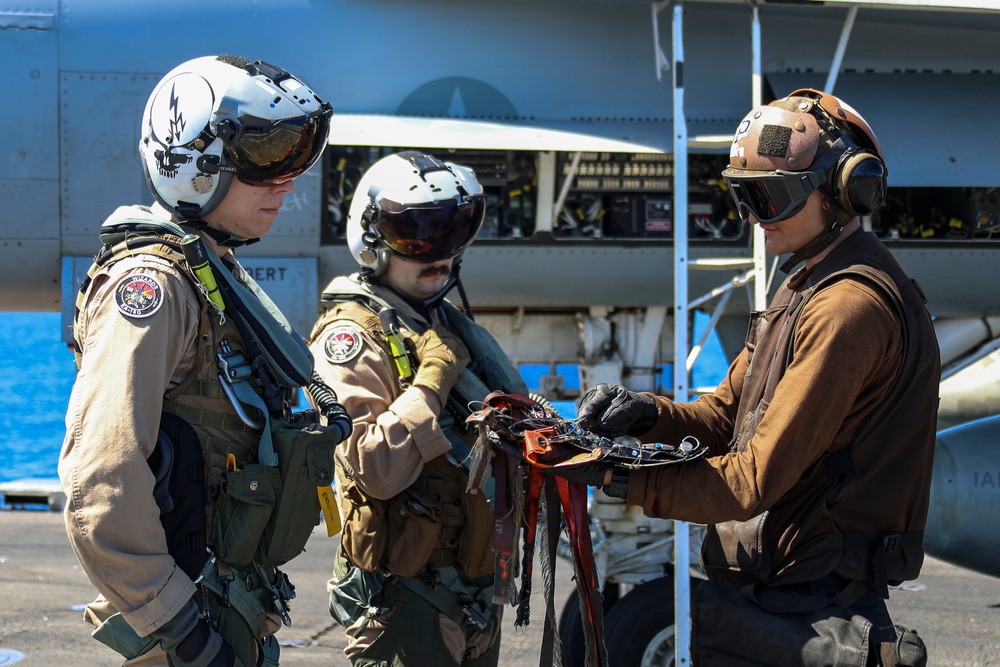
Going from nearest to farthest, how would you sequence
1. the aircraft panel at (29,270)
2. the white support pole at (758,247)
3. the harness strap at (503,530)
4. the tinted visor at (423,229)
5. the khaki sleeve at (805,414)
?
the khaki sleeve at (805,414) → the harness strap at (503,530) → the tinted visor at (423,229) → the white support pole at (758,247) → the aircraft panel at (29,270)

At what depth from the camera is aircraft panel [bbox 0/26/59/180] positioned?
649cm

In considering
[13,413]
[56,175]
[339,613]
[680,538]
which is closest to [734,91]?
[680,538]

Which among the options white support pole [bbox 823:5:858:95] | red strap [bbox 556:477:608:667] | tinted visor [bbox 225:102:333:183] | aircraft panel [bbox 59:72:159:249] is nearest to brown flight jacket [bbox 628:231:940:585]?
red strap [bbox 556:477:608:667]

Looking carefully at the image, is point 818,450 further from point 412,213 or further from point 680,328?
point 680,328

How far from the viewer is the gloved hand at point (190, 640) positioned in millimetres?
2100

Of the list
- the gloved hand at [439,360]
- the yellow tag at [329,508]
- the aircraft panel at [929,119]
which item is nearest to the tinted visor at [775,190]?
the gloved hand at [439,360]

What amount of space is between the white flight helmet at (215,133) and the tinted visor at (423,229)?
894 millimetres

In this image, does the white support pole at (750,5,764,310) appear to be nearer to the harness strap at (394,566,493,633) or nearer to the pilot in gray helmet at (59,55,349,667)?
the harness strap at (394,566,493,633)

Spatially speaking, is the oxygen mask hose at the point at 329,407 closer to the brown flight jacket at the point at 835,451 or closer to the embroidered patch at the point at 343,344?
the embroidered patch at the point at 343,344

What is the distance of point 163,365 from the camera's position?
2168mm

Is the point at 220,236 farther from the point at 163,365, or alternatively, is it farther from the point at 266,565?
the point at 266,565

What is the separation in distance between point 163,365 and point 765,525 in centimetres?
144

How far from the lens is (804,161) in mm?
2607

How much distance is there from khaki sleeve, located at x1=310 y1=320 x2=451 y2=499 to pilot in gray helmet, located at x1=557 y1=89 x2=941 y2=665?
0.67 metres
